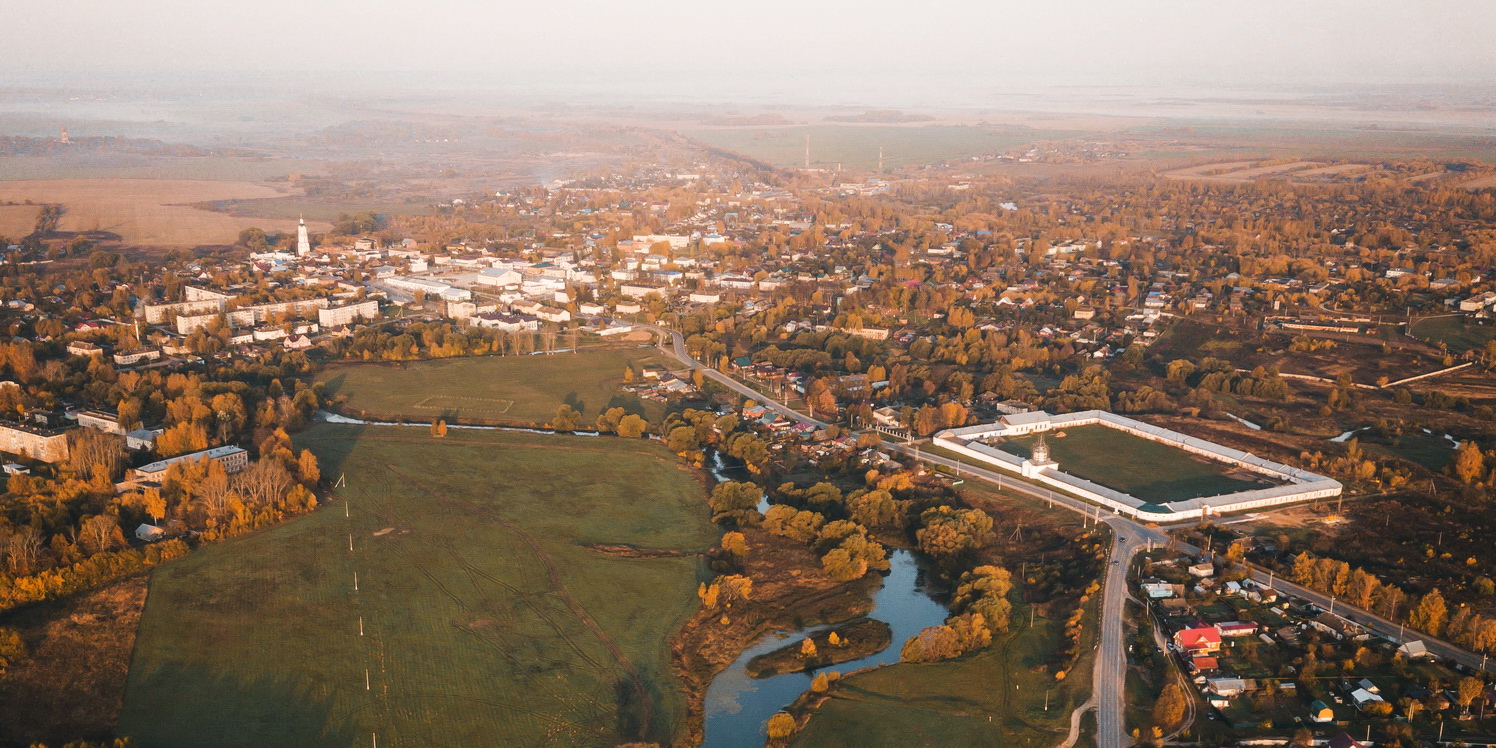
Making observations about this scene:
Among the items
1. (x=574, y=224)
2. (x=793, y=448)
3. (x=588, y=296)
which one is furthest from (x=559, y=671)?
(x=574, y=224)

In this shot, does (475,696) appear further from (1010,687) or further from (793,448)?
(793,448)

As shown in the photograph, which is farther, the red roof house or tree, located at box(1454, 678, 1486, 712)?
the red roof house

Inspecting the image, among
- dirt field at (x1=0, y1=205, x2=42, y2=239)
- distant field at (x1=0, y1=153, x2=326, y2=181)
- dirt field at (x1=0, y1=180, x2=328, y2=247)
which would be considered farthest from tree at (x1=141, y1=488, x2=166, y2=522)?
distant field at (x1=0, y1=153, x2=326, y2=181)

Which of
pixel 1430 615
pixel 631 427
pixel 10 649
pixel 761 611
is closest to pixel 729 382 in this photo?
pixel 631 427

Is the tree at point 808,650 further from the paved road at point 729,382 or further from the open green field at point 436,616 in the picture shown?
the paved road at point 729,382

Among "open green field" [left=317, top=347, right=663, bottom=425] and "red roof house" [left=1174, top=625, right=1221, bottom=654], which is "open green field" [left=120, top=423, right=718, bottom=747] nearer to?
"open green field" [left=317, top=347, right=663, bottom=425]

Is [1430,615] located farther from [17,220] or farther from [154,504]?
[17,220]

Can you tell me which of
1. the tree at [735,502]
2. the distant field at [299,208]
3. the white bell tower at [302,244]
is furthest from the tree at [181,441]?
the distant field at [299,208]
